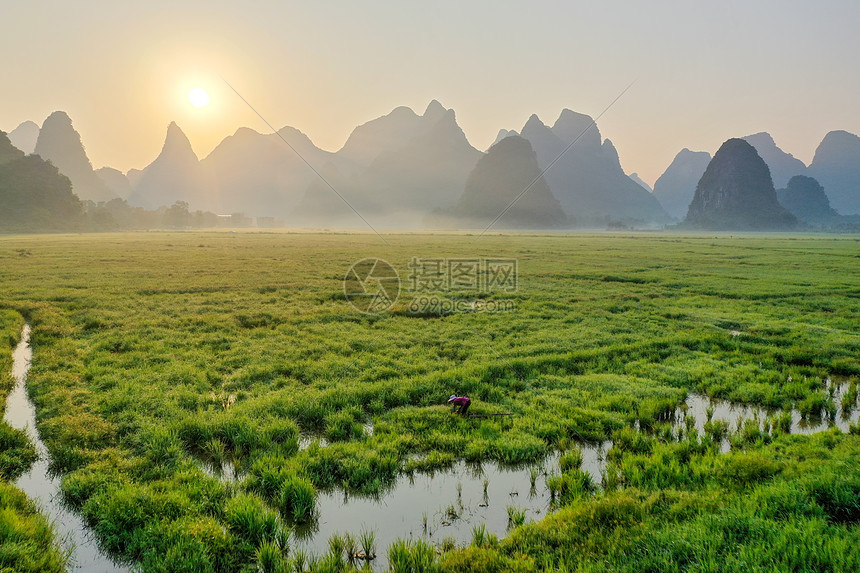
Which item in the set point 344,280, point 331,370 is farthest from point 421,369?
point 344,280

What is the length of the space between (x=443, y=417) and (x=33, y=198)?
196206 millimetres

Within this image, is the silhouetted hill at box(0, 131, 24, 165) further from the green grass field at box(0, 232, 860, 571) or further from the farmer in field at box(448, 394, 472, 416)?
the farmer in field at box(448, 394, 472, 416)

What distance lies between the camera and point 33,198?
144 meters

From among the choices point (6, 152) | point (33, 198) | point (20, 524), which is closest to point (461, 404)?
point (20, 524)

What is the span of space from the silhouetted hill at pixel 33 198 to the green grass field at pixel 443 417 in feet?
520

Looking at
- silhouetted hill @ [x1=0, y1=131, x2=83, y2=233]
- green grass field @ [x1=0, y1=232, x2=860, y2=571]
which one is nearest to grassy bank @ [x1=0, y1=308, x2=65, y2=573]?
green grass field @ [x1=0, y1=232, x2=860, y2=571]

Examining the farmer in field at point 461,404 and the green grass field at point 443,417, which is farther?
the farmer in field at point 461,404

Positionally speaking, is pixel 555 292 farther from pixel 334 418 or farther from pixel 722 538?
pixel 722 538

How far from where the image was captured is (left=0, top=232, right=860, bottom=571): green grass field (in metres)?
5.07

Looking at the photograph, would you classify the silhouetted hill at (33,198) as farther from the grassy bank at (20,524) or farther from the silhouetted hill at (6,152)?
the grassy bank at (20,524)

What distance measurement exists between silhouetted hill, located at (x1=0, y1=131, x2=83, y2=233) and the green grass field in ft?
520

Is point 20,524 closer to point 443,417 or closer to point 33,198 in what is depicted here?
point 443,417

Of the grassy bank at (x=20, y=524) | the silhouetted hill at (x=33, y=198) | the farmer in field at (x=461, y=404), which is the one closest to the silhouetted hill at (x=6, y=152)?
the silhouetted hill at (x=33, y=198)

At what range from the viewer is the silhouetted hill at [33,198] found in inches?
5305
